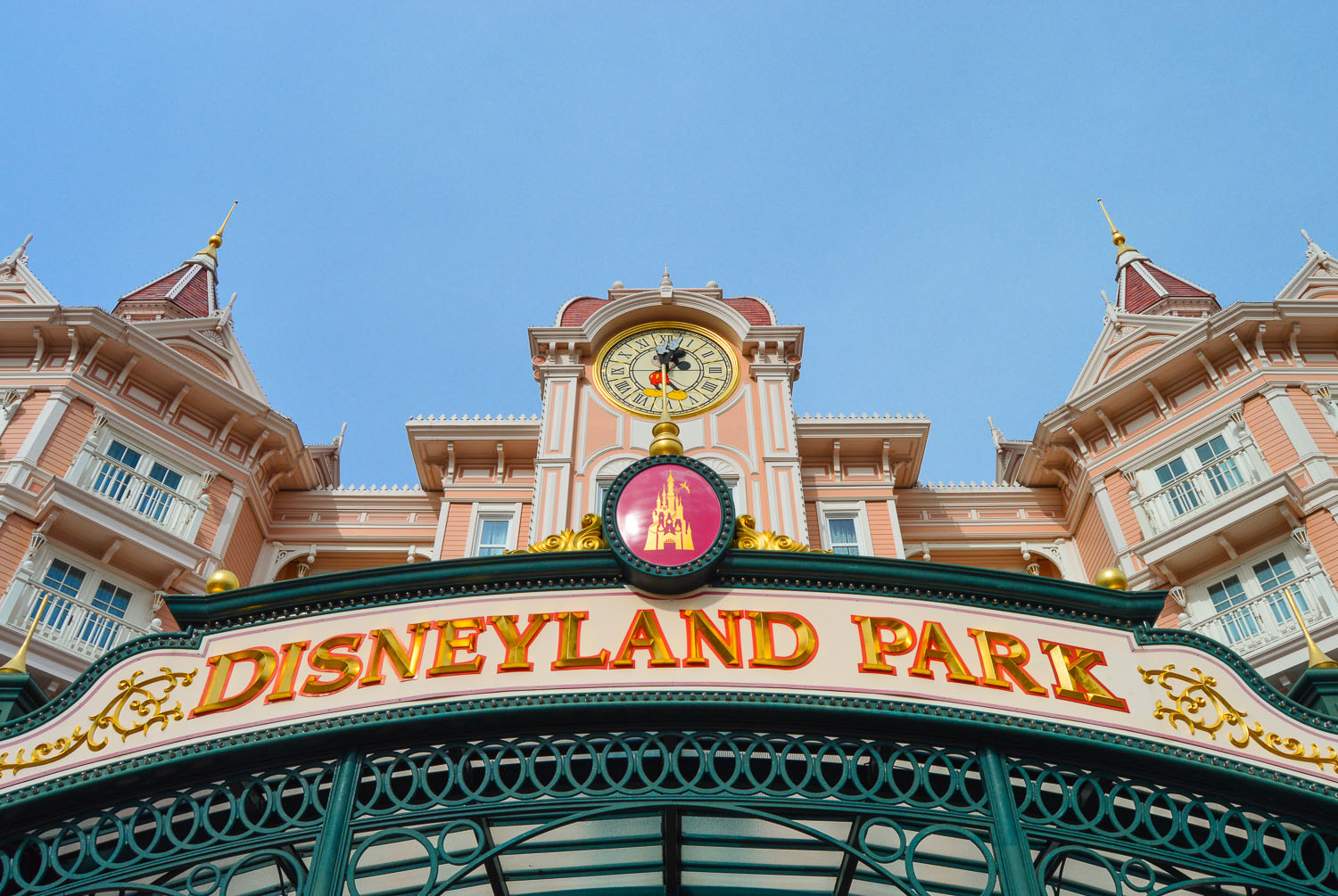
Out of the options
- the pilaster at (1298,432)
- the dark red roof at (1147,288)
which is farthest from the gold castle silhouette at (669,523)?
the dark red roof at (1147,288)

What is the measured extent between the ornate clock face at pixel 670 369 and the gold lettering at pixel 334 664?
16.8 m

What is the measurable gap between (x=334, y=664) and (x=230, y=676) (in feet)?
2.81

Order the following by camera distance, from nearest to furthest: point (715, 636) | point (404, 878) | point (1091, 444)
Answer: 1. point (715, 636)
2. point (404, 878)
3. point (1091, 444)

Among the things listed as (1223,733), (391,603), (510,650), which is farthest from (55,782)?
(1223,733)

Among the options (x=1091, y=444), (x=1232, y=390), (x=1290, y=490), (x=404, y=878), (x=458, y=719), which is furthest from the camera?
(x=1091, y=444)

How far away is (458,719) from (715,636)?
6.86 feet

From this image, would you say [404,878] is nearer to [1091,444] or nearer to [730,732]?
[730,732]

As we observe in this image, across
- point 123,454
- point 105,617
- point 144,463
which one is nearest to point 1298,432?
point 105,617

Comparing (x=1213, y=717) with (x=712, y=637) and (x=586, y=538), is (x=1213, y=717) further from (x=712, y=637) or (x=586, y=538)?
(x=586, y=538)

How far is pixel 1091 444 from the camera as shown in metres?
26.7

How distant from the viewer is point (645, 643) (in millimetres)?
9211

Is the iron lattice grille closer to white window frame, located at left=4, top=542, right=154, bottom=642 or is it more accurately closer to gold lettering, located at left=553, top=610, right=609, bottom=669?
gold lettering, located at left=553, top=610, right=609, bottom=669

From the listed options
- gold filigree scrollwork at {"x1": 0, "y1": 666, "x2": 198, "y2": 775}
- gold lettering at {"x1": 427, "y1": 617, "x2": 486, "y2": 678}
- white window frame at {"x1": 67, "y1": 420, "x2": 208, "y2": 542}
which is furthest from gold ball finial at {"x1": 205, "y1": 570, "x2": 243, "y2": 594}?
white window frame at {"x1": 67, "y1": 420, "x2": 208, "y2": 542}

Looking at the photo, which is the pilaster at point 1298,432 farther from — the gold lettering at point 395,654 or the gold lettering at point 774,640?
the gold lettering at point 395,654
